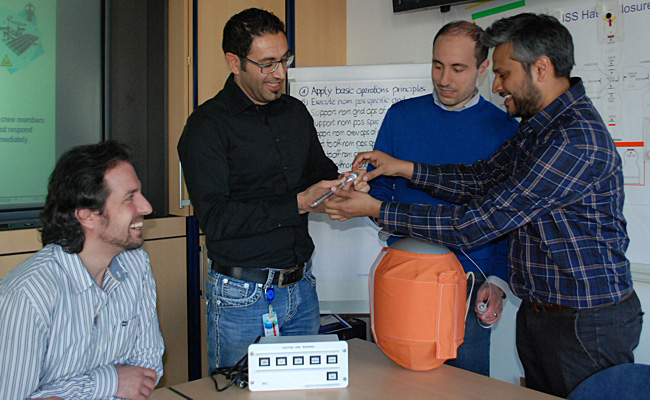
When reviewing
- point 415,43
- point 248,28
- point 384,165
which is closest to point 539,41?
point 384,165

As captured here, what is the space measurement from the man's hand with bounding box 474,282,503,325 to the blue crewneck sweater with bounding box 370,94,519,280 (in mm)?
155

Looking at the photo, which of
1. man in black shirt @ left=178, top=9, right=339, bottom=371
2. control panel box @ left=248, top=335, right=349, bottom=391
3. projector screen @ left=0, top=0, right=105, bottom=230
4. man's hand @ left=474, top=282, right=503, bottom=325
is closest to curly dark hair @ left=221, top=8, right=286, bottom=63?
man in black shirt @ left=178, top=9, right=339, bottom=371

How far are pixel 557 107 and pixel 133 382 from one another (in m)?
1.50

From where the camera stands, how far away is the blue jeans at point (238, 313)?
6.27 feet

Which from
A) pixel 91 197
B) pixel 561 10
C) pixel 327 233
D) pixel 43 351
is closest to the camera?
pixel 43 351

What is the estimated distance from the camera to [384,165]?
7.18 feet

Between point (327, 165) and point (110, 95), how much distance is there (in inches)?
61.8

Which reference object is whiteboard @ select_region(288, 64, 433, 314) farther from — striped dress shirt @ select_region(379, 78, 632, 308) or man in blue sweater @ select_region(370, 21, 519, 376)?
striped dress shirt @ select_region(379, 78, 632, 308)

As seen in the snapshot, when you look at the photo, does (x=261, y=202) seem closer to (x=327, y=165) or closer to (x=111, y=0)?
(x=327, y=165)

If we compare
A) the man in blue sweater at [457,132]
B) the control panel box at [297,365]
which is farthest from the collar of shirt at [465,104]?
Result: the control panel box at [297,365]

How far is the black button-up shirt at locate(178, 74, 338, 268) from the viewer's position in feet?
6.17

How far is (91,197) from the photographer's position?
1622 millimetres

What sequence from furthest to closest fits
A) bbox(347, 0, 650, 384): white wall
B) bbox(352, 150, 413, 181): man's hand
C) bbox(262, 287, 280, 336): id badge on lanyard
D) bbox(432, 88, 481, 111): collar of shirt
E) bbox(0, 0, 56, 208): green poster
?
bbox(347, 0, 650, 384): white wall → bbox(0, 0, 56, 208): green poster → bbox(432, 88, 481, 111): collar of shirt → bbox(352, 150, 413, 181): man's hand → bbox(262, 287, 280, 336): id badge on lanyard

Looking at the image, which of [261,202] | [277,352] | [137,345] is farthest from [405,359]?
[137,345]
